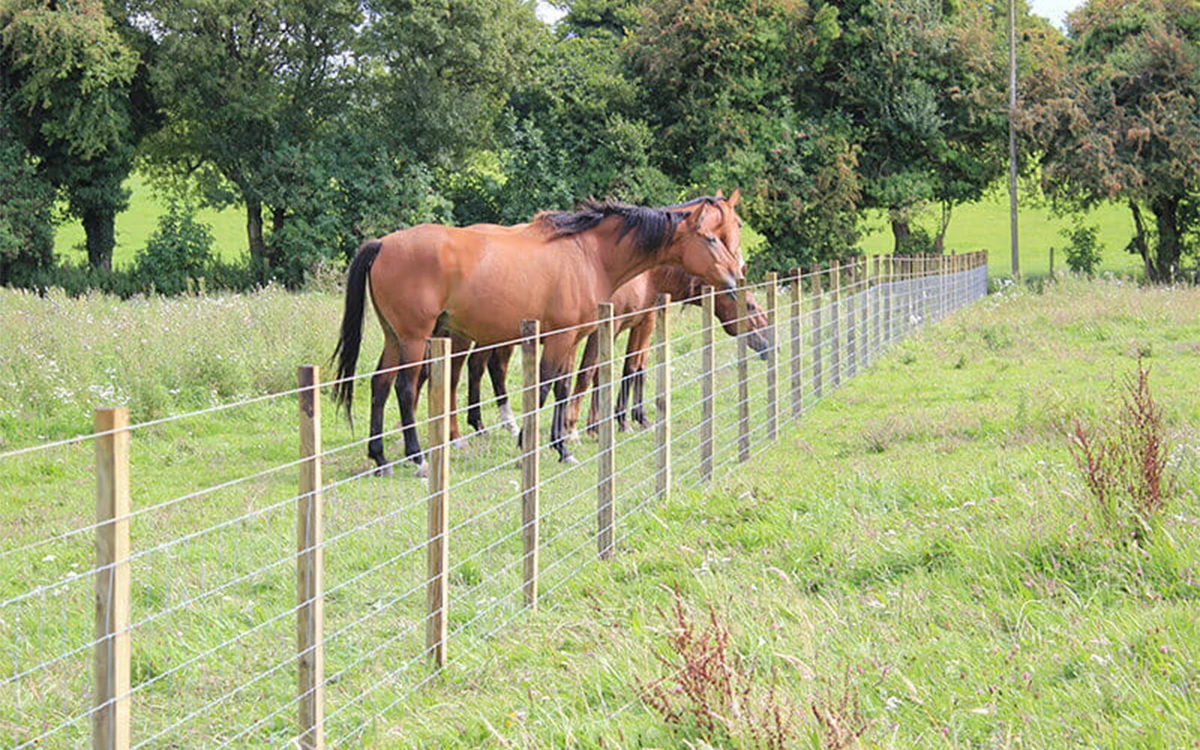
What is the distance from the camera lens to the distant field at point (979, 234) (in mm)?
53697

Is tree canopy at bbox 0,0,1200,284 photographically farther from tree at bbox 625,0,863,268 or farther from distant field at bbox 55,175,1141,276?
distant field at bbox 55,175,1141,276

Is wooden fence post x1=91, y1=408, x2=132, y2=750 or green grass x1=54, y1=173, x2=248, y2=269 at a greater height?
green grass x1=54, y1=173, x2=248, y2=269

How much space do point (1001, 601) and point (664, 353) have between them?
2892mm


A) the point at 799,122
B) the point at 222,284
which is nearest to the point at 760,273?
the point at 799,122

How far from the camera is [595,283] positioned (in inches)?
414

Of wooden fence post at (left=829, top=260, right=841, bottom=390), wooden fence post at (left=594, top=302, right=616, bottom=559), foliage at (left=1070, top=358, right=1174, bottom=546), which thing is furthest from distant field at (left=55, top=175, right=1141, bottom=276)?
foliage at (left=1070, top=358, right=1174, bottom=546)

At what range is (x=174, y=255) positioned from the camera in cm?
3653

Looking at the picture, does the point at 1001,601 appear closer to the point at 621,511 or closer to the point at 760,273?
the point at 621,511

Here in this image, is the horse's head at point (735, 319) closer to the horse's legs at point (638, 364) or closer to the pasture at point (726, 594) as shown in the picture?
the horse's legs at point (638, 364)

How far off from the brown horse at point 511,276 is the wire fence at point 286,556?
665 millimetres

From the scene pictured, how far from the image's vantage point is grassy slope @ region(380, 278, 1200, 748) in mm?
3748

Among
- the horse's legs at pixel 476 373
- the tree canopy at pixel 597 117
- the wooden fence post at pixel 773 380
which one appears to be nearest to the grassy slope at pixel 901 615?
the wooden fence post at pixel 773 380

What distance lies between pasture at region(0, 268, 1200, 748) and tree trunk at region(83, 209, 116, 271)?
28916mm

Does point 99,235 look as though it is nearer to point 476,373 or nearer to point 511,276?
point 476,373
